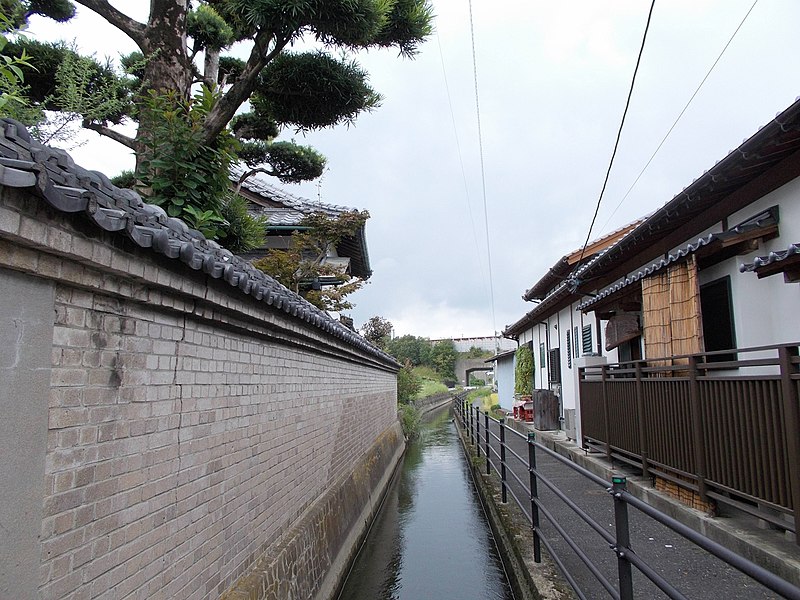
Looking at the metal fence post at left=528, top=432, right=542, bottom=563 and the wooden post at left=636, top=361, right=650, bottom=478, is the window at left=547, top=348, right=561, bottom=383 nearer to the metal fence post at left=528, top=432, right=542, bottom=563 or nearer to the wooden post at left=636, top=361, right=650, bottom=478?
the wooden post at left=636, top=361, right=650, bottom=478

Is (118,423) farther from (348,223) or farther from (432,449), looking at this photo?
(432,449)

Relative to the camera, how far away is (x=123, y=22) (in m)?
6.11

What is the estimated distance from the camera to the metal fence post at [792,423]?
11.5ft

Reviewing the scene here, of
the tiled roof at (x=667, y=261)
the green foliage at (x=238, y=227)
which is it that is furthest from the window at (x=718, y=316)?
the green foliage at (x=238, y=227)

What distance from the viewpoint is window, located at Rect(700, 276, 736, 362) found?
18.7 feet

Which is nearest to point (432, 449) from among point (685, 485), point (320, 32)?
point (685, 485)

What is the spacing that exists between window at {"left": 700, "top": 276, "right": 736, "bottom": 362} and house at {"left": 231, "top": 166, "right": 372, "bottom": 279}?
26.6 feet

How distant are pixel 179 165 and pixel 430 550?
5520mm

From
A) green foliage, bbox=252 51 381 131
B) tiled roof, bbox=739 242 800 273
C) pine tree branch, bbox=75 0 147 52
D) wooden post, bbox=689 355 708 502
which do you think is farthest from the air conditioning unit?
pine tree branch, bbox=75 0 147 52

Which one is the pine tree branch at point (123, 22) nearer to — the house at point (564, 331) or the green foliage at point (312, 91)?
the green foliage at point (312, 91)

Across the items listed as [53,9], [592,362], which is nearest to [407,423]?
[592,362]

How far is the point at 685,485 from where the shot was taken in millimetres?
5133

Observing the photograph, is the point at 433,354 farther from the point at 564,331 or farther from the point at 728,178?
the point at 728,178

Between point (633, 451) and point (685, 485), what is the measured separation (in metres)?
1.62
